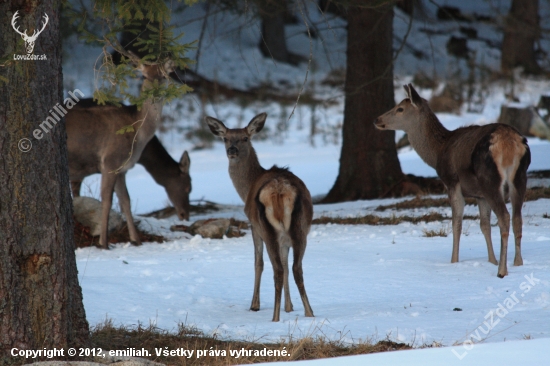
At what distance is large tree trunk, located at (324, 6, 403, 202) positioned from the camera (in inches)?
535

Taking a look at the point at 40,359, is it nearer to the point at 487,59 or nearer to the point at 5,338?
the point at 5,338

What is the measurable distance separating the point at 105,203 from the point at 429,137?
4.23m

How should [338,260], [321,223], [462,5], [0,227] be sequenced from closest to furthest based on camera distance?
[0,227]
[338,260]
[321,223]
[462,5]

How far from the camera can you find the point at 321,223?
1118 centimetres

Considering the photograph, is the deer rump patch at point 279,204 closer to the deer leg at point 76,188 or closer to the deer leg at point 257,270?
the deer leg at point 257,270

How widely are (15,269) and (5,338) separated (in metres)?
0.44

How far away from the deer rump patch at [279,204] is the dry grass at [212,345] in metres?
1.11

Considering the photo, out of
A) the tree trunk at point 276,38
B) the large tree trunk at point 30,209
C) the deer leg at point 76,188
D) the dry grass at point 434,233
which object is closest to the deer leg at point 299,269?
the large tree trunk at point 30,209

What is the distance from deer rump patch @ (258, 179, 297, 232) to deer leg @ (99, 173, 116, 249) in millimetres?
4127

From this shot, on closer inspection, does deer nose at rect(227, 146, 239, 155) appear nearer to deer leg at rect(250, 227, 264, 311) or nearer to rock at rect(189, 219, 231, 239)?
deer leg at rect(250, 227, 264, 311)

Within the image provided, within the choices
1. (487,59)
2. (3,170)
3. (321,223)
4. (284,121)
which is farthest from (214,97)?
(3,170)

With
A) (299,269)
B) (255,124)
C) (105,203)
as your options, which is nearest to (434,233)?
(255,124)

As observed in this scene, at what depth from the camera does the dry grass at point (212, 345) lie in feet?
16.9

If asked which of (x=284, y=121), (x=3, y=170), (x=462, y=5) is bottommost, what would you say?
(x=3, y=170)
